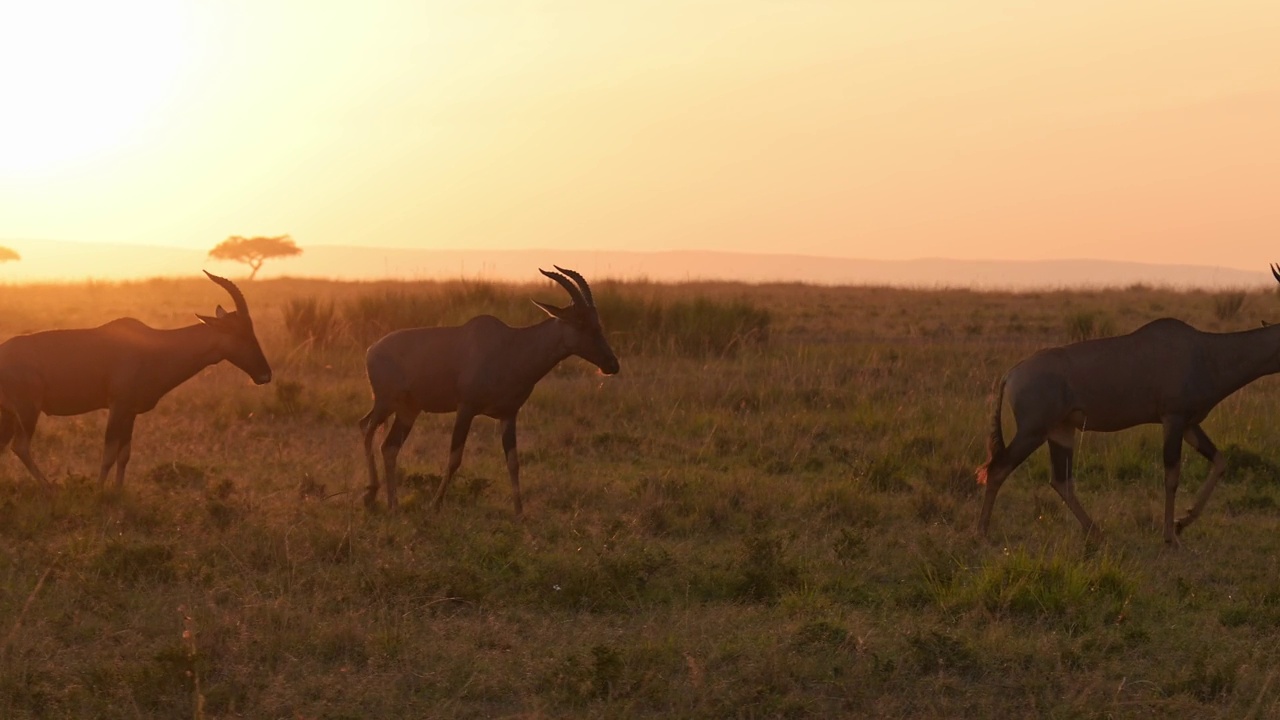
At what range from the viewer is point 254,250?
6322 centimetres

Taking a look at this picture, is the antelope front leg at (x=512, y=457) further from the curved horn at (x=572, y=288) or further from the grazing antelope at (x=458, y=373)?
the curved horn at (x=572, y=288)

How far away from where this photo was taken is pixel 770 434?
1384cm

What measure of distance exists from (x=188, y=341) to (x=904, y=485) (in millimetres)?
6262

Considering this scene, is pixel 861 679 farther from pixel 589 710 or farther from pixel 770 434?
pixel 770 434

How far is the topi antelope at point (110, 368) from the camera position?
33.0 ft

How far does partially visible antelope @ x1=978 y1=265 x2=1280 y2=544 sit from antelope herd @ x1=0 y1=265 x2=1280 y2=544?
0.01m

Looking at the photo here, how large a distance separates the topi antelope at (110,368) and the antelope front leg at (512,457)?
2.24 metres

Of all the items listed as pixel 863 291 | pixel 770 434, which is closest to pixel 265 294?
pixel 863 291

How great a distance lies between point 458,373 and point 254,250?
2189 inches

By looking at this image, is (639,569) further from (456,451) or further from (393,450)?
(393,450)

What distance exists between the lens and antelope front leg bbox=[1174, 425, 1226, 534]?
9.76 meters

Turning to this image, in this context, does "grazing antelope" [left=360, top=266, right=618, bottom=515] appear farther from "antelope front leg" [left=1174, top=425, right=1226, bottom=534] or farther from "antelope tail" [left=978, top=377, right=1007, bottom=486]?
"antelope front leg" [left=1174, top=425, right=1226, bottom=534]

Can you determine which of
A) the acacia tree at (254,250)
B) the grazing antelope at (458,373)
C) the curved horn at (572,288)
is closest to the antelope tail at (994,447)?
the grazing antelope at (458,373)

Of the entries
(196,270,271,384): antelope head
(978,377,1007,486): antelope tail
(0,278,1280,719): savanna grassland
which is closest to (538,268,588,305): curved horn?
(0,278,1280,719): savanna grassland
